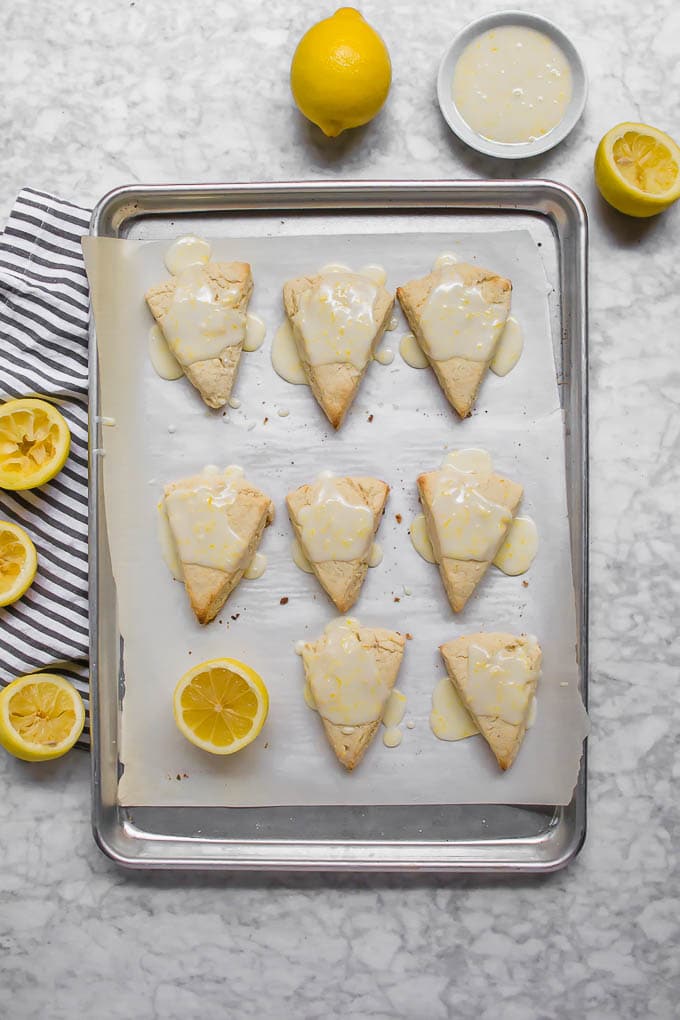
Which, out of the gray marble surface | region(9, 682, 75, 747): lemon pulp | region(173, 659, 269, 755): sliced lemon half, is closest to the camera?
region(173, 659, 269, 755): sliced lemon half

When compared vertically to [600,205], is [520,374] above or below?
below

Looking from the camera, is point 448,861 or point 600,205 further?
point 600,205

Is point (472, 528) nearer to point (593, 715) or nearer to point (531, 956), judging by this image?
point (593, 715)

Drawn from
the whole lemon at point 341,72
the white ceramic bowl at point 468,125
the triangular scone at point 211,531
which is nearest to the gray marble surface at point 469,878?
the white ceramic bowl at point 468,125

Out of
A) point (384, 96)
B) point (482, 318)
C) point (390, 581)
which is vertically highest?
point (384, 96)

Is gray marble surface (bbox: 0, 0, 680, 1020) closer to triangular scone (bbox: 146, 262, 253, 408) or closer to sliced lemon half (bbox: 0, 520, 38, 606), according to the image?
triangular scone (bbox: 146, 262, 253, 408)


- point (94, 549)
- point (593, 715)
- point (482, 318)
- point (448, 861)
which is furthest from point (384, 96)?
point (448, 861)

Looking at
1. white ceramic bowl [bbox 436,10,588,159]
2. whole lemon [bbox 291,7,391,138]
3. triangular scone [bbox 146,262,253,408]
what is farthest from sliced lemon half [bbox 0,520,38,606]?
white ceramic bowl [bbox 436,10,588,159]
